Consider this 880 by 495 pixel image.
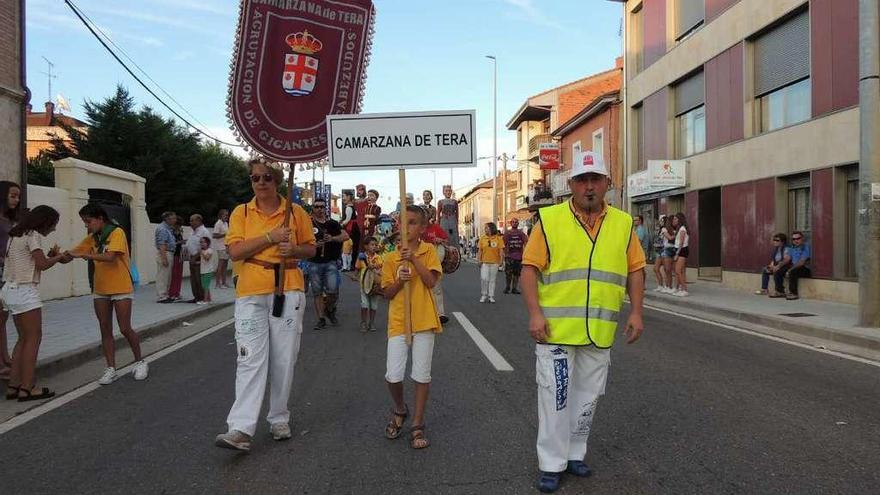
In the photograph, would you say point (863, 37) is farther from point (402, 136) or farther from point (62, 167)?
point (62, 167)

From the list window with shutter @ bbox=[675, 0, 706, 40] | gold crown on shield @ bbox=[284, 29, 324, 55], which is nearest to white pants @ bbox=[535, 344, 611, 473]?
gold crown on shield @ bbox=[284, 29, 324, 55]

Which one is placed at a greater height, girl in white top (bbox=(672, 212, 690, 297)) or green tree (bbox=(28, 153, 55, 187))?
green tree (bbox=(28, 153, 55, 187))

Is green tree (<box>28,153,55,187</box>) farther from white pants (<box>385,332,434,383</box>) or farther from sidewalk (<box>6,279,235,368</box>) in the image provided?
white pants (<box>385,332,434,383</box>)

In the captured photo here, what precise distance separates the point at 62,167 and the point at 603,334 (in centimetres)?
1407

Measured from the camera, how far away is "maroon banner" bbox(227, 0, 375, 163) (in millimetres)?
5191

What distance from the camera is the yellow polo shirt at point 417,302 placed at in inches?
169

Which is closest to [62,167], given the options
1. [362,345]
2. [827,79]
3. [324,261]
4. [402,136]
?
[324,261]

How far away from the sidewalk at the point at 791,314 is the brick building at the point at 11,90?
12749 millimetres

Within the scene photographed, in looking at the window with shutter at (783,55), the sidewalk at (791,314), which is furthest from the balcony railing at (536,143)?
the sidewalk at (791,314)

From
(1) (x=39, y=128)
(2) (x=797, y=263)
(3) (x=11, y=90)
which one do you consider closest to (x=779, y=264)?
(2) (x=797, y=263)

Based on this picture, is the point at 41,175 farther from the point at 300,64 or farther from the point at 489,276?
the point at 300,64

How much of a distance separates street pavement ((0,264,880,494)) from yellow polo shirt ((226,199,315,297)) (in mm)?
1032

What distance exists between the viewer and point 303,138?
534 centimetres

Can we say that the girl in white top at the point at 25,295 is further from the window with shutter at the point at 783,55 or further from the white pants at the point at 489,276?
the window with shutter at the point at 783,55
